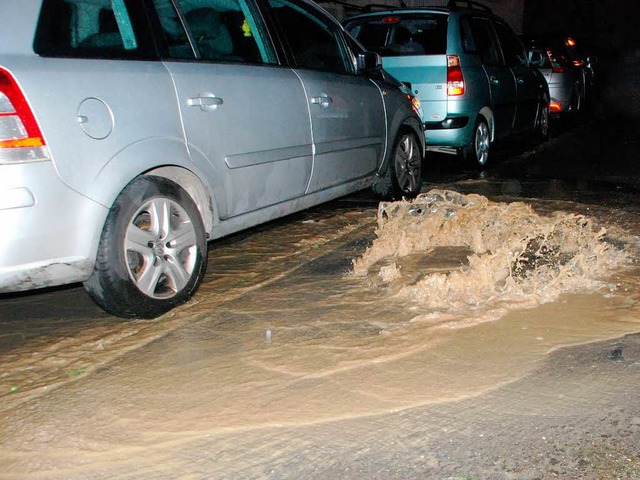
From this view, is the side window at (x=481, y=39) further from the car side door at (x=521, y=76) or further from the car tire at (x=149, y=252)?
the car tire at (x=149, y=252)

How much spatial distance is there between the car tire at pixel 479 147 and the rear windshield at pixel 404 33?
3.56 feet

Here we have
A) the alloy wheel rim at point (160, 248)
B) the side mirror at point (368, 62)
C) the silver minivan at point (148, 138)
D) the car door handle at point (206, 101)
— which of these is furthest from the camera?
the side mirror at point (368, 62)

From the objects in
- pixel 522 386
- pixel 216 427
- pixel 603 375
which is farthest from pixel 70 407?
pixel 603 375

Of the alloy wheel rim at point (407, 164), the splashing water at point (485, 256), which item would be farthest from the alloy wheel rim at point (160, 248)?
the alloy wheel rim at point (407, 164)

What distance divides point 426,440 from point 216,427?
77cm

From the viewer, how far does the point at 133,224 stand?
13.2ft

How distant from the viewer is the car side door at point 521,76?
1045cm

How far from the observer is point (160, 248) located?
416cm

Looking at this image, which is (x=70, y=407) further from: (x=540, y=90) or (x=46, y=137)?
(x=540, y=90)

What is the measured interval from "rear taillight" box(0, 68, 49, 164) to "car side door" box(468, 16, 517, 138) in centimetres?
680

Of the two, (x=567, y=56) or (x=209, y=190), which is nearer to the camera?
(x=209, y=190)

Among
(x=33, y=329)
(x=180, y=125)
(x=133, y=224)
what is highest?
(x=180, y=125)

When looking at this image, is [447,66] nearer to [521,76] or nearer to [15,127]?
[521,76]

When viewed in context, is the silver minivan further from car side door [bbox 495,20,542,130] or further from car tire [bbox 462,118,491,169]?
car side door [bbox 495,20,542,130]
